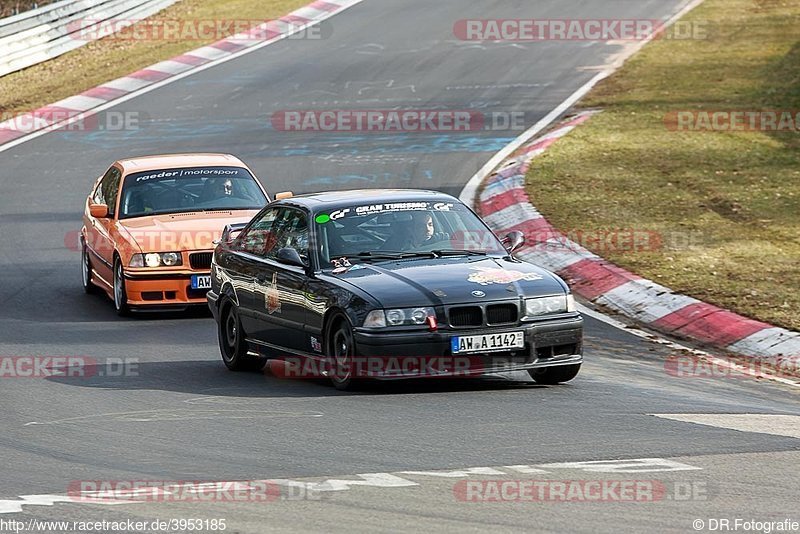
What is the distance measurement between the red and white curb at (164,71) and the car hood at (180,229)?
38.7 ft

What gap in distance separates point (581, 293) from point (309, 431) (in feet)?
19.9

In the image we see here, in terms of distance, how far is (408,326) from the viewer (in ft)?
33.0

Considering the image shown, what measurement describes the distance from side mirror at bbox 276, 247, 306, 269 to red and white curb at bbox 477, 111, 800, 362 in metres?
3.46

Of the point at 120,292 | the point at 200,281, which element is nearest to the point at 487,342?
the point at 200,281

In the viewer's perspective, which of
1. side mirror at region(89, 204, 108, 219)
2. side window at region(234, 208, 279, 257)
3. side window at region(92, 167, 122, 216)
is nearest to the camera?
side window at region(234, 208, 279, 257)

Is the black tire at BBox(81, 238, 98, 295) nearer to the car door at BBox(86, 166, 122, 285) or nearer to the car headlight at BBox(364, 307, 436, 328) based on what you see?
the car door at BBox(86, 166, 122, 285)

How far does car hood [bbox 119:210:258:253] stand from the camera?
576 inches

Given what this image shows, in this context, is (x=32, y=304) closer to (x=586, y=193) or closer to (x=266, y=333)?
(x=266, y=333)

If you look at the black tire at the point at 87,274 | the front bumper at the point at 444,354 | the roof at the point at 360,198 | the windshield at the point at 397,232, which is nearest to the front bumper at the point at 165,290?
the black tire at the point at 87,274

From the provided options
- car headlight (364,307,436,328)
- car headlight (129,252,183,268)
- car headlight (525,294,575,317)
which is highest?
car headlight (364,307,436,328)

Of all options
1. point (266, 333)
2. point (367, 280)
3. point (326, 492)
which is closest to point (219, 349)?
point (266, 333)

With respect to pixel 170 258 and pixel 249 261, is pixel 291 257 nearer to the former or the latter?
pixel 249 261

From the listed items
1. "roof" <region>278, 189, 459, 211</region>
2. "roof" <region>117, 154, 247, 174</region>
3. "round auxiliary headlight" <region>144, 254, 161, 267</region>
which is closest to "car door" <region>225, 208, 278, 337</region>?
"roof" <region>278, 189, 459, 211</region>

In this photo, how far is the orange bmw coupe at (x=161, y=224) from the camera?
14547mm
